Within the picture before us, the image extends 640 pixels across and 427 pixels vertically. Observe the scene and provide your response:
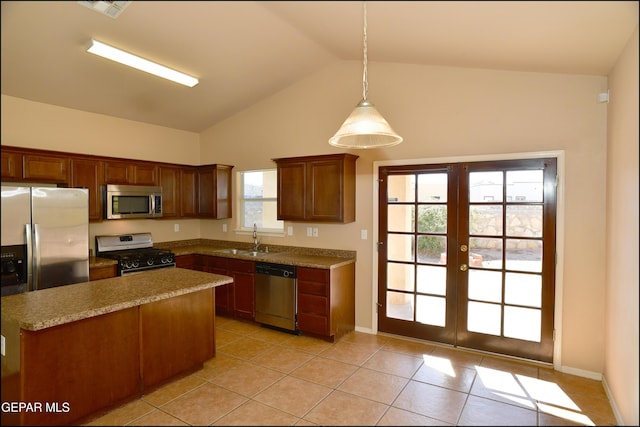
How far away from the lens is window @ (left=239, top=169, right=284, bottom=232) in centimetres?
513

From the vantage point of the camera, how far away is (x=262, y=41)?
350 cm

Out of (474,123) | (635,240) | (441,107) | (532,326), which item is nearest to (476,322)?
(532,326)

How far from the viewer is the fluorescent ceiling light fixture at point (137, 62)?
2973 millimetres

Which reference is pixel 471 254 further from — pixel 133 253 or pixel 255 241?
pixel 133 253

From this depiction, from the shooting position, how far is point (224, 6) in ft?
8.66

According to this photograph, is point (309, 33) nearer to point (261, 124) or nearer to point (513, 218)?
point (261, 124)

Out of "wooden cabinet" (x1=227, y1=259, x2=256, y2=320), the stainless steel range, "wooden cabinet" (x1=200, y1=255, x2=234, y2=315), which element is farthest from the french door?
the stainless steel range

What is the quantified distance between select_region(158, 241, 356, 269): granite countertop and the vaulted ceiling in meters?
2.06

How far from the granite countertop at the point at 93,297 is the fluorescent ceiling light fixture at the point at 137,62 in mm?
1999

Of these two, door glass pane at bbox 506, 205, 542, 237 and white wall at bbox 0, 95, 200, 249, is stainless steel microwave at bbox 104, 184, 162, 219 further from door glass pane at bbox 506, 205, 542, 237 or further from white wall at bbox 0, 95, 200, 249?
door glass pane at bbox 506, 205, 542, 237

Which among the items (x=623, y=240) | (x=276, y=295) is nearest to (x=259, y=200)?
(x=276, y=295)

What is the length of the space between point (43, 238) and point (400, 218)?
3677 mm

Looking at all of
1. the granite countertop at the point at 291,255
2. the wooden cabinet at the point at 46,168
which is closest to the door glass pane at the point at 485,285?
the granite countertop at the point at 291,255

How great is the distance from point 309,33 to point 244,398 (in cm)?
341
